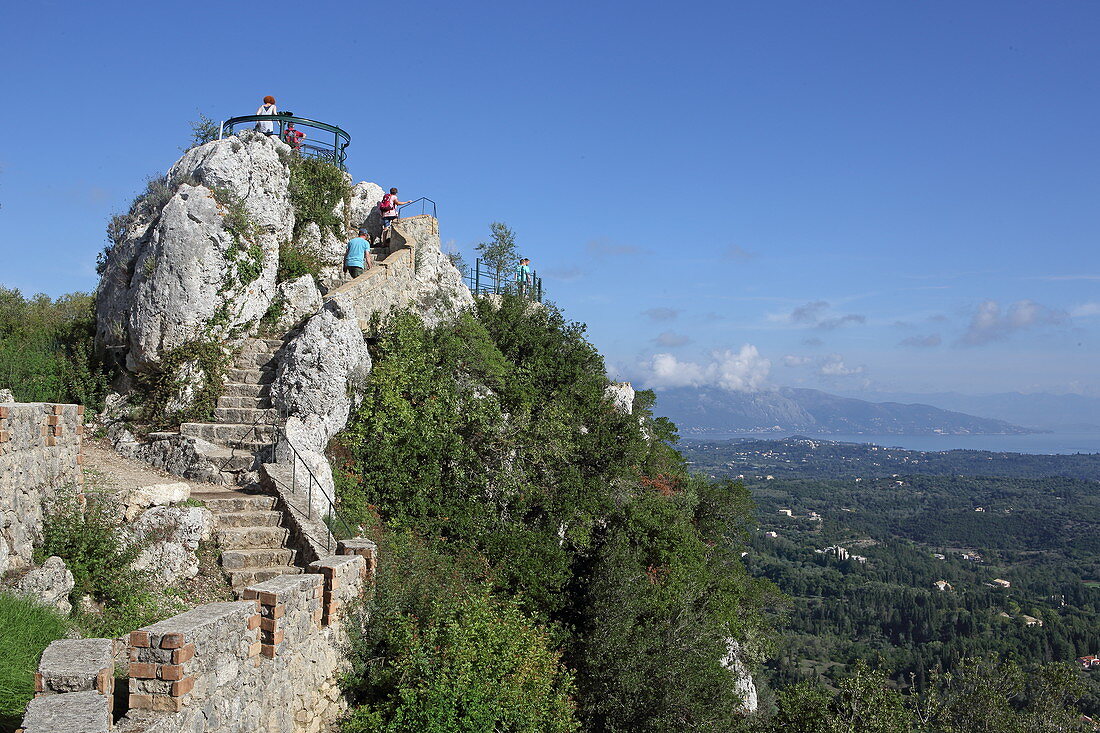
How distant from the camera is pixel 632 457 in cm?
1645

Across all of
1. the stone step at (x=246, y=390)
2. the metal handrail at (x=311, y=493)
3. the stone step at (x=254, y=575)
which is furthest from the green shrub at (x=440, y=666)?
the stone step at (x=246, y=390)

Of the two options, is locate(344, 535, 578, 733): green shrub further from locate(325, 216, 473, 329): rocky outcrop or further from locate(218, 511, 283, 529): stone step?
locate(325, 216, 473, 329): rocky outcrop

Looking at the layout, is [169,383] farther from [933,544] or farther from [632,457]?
[933,544]

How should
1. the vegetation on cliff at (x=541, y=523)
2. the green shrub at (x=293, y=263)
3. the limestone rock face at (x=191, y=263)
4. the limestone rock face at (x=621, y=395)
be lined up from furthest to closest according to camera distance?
the limestone rock face at (x=621, y=395), the green shrub at (x=293, y=263), the limestone rock face at (x=191, y=263), the vegetation on cliff at (x=541, y=523)

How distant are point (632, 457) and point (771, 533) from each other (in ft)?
472

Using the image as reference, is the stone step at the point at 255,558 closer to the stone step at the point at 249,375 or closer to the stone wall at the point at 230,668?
the stone wall at the point at 230,668

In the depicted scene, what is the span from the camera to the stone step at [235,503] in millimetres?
10453

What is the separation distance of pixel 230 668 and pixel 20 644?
187cm

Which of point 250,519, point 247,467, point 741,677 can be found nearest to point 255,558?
point 250,519

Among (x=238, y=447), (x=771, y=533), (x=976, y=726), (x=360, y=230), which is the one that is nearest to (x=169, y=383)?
(x=238, y=447)

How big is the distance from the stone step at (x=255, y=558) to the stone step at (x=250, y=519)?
2.08 ft

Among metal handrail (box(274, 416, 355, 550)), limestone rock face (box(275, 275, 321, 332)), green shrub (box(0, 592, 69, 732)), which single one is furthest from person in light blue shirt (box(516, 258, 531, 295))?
green shrub (box(0, 592, 69, 732))

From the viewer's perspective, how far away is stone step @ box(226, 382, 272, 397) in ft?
45.1

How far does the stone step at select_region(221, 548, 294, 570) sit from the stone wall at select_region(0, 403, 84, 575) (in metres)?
2.10
